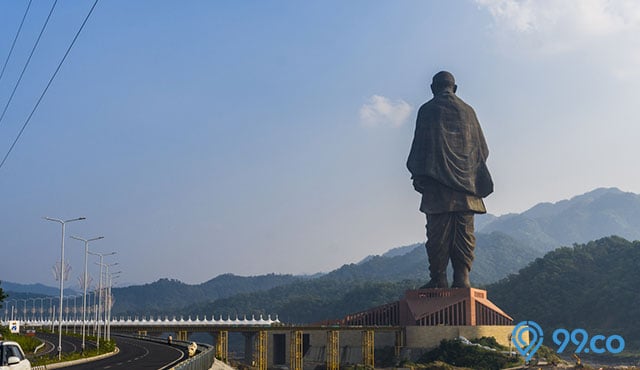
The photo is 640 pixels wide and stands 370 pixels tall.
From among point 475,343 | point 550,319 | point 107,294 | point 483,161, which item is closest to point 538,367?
point 475,343

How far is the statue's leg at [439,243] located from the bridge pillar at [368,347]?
44.9 ft

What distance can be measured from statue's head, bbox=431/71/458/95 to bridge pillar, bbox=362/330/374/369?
41981 mm

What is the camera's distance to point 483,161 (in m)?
141

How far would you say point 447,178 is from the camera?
443 feet

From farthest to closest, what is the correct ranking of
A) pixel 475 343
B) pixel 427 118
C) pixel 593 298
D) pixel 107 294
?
pixel 593 298
pixel 427 118
pixel 475 343
pixel 107 294

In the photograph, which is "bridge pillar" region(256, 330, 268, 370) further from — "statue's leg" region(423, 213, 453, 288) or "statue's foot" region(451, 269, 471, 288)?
"statue's foot" region(451, 269, 471, 288)

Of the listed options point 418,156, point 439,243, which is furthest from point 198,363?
point 418,156

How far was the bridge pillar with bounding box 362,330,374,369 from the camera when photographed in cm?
13452

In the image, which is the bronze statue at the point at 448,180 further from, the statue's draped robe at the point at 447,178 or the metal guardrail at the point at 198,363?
the metal guardrail at the point at 198,363

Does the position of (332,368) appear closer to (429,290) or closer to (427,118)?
(429,290)

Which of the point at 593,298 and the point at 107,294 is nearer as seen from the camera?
the point at 107,294

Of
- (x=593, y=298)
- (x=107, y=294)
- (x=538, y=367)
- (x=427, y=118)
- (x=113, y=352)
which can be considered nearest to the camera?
(x=113, y=352)

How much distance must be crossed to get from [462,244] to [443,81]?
89.6 feet

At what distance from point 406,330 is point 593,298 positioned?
256 ft
